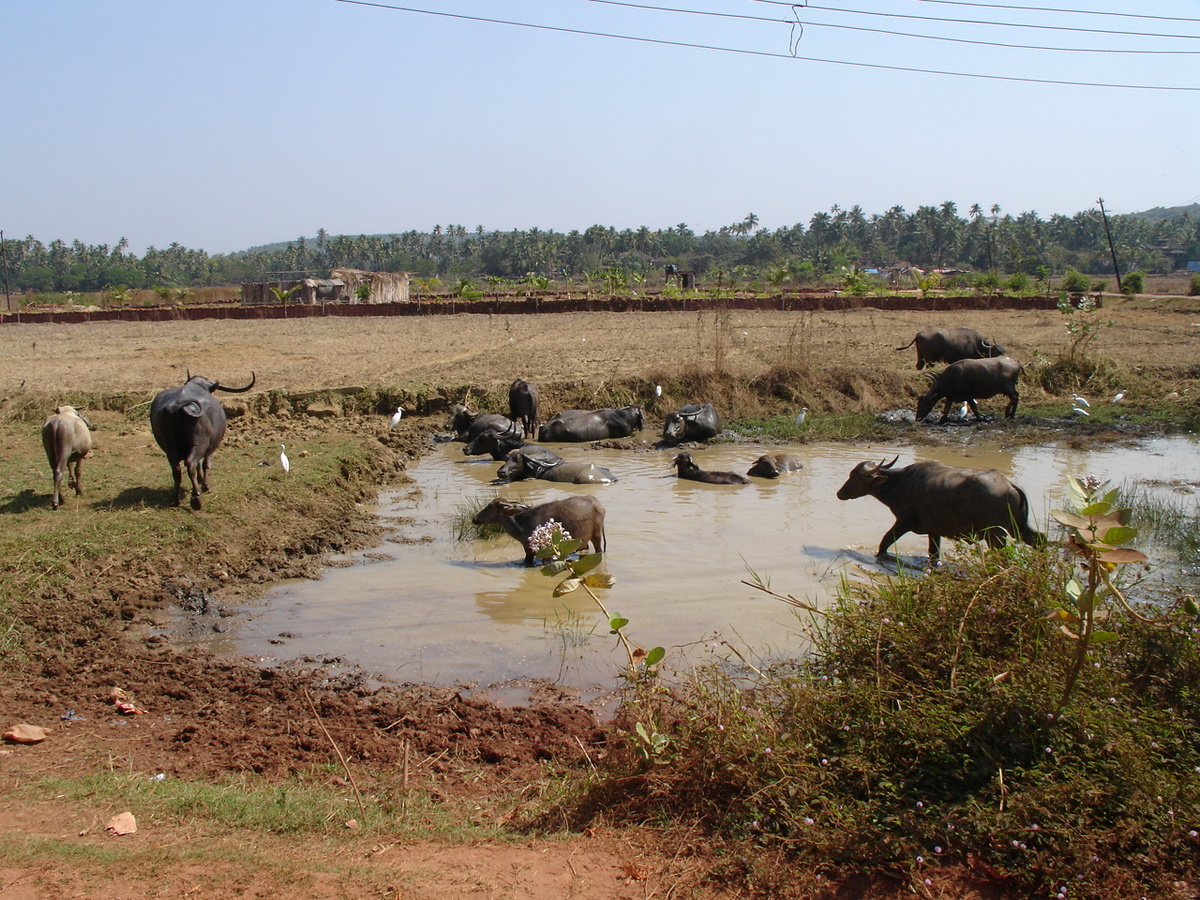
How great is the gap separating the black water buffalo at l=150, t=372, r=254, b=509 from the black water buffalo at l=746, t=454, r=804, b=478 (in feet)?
20.5

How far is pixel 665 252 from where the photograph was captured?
113000 millimetres

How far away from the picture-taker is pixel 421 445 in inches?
531

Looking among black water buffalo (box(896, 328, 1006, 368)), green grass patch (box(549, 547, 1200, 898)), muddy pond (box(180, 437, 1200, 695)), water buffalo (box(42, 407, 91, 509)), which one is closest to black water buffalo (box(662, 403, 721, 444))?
muddy pond (box(180, 437, 1200, 695))

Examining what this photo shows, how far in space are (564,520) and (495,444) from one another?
508 cm

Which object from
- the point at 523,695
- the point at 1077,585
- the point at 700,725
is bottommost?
the point at 523,695

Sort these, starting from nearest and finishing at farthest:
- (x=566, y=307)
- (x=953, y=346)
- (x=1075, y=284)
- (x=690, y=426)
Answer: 1. (x=690, y=426)
2. (x=953, y=346)
3. (x=566, y=307)
4. (x=1075, y=284)

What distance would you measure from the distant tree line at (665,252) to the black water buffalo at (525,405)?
69924mm

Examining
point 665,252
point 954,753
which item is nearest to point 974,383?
point 954,753

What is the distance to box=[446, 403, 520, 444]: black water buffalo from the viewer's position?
13.4 m

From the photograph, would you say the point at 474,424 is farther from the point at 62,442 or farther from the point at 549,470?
the point at 62,442

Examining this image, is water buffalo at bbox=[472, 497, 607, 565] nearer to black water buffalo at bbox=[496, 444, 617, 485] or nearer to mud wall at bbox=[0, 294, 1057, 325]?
black water buffalo at bbox=[496, 444, 617, 485]

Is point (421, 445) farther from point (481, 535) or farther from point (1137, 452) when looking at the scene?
point (1137, 452)

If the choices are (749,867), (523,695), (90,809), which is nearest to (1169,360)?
(523,695)

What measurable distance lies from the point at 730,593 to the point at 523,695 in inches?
89.3
